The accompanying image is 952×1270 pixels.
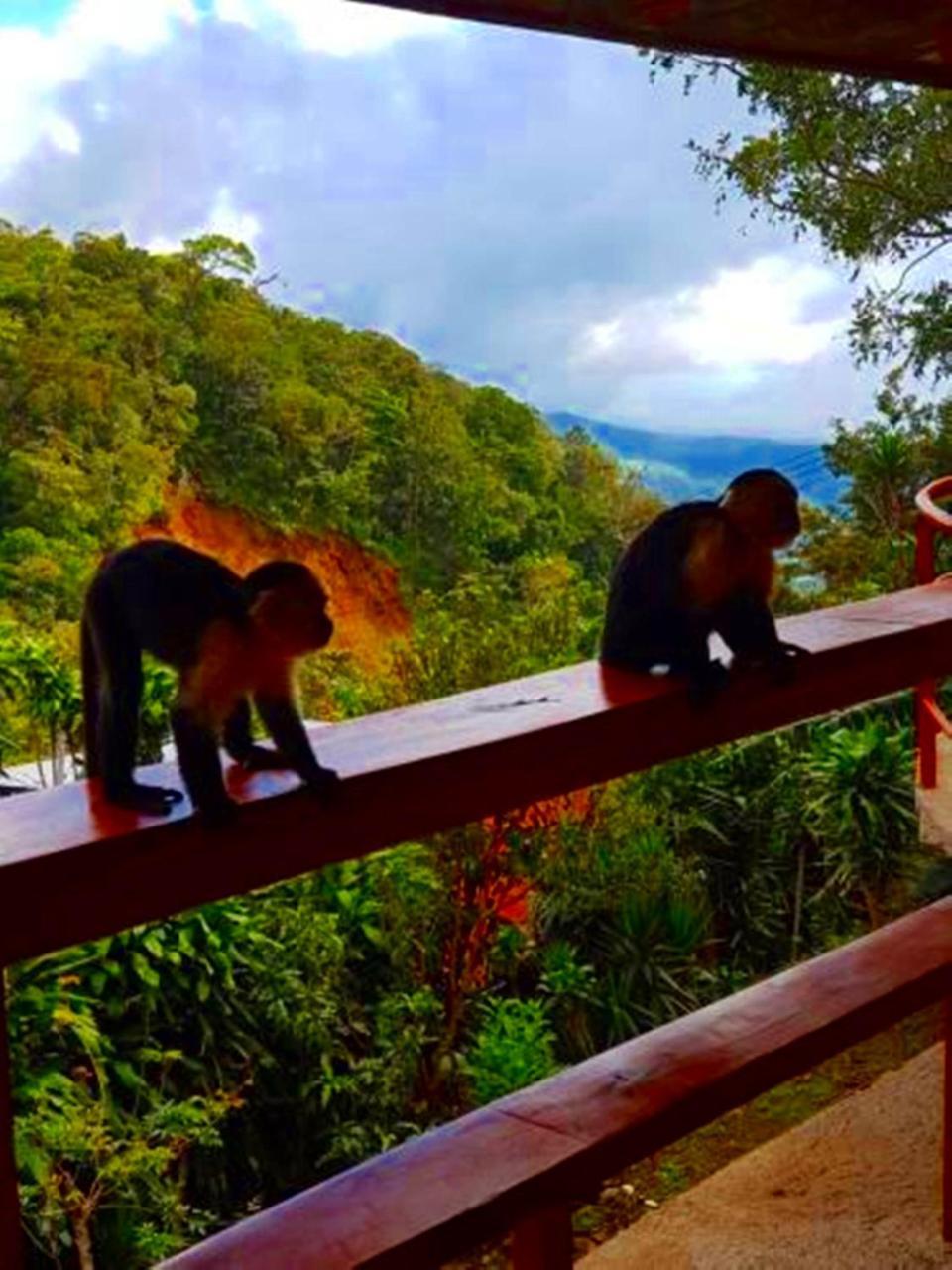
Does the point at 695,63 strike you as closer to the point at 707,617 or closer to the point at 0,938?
the point at 707,617

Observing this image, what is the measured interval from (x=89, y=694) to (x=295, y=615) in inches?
10.7

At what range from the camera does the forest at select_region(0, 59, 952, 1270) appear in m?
4.38

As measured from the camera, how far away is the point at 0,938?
90 centimetres

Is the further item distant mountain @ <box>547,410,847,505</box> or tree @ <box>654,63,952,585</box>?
distant mountain @ <box>547,410,847,505</box>

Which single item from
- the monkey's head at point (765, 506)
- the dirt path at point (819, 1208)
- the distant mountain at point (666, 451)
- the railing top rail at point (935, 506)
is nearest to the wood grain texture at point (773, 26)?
the monkey's head at point (765, 506)

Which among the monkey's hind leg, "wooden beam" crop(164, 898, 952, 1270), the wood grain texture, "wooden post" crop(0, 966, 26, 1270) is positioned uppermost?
the wood grain texture

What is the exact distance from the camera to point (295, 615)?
123 cm

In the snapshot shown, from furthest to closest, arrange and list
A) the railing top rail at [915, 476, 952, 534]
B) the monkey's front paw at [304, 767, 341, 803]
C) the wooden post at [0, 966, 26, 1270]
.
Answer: the railing top rail at [915, 476, 952, 534], the monkey's front paw at [304, 767, 341, 803], the wooden post at [0, 966, 26, 1270]

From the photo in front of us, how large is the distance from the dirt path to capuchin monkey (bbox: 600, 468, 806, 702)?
31.5 inches

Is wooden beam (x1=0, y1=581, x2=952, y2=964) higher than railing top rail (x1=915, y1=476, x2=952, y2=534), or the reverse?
railing top rail (x1=915, y1=476, x2=952, y2=534)

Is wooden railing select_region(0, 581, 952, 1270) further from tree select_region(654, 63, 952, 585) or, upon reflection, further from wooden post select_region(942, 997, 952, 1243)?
tree select_region(654, 63, 952, 585)

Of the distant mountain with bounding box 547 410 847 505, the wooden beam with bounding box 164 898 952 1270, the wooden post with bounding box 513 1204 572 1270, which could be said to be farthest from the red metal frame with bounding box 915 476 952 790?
the distant mountain with bounding box 547 410 847 505

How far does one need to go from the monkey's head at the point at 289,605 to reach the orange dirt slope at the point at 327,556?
29.9ft

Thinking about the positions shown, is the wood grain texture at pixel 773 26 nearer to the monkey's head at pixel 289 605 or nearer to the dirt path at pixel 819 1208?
the monkey's head at pixel 289 605
